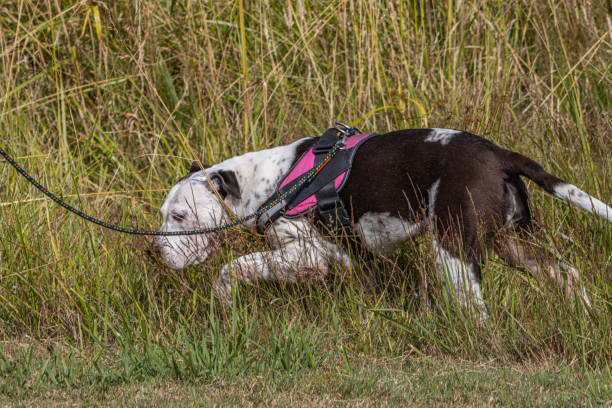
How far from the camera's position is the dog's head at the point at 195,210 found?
3822mm

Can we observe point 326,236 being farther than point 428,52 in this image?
No

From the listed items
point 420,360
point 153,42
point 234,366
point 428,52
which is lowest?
point 420,360

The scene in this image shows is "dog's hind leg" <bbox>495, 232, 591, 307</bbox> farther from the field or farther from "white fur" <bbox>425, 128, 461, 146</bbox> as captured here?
"white fur" <bbox>425, 128, 461, 146</bbox>

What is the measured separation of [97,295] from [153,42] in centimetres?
263

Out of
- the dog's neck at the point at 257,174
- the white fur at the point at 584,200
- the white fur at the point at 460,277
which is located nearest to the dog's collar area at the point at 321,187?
the dog's neck at the point at 257,174

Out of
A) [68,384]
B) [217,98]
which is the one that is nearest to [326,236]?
[68,384]

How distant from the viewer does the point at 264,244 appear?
386 cm

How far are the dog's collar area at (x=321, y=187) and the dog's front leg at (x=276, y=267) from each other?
17 cm

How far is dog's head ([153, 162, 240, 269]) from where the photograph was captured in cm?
382

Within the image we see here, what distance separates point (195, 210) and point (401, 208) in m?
1.13

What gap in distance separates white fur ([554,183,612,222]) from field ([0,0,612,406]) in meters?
0.21

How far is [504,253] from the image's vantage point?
11.5ft

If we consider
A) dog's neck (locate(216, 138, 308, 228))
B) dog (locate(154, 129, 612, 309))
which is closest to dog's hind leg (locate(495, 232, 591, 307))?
dog (locate(154, 129, 612, 309))

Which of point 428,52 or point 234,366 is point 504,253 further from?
point 428,52
